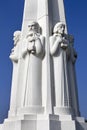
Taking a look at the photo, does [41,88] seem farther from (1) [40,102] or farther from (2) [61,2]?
(2) [61,2]

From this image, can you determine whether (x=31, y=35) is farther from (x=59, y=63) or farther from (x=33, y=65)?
(x=59, y=63)

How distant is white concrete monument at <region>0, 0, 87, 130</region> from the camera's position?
22.6 ft

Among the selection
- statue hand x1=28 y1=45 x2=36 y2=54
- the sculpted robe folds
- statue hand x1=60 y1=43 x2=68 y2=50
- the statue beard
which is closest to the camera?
the sculpted robe folds

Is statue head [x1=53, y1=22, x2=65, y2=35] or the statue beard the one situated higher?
statue head [x1=53, y1=22, x2=65, y2=35]

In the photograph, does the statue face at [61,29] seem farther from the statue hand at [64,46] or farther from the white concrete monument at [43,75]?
the statue hand at [64,46]

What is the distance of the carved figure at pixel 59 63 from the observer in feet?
24.1

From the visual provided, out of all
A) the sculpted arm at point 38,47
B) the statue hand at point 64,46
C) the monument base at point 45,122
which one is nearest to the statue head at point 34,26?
the sculpted arm at point 38,47

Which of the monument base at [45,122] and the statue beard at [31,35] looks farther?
the statue beard at [31,35]

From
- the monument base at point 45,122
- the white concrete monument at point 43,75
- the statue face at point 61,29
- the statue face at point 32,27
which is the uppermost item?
the statue face at point 32,27

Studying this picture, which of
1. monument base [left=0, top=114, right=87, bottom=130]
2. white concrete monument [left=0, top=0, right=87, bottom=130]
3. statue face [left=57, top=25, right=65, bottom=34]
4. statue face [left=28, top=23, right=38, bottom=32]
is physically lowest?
monument base [left=0, top=114, right=87, bottom=130]

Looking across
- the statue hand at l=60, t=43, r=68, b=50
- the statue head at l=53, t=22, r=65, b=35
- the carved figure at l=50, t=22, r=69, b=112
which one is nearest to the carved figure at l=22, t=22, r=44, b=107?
the carved figure at l=50, t=22, r=69, b=112

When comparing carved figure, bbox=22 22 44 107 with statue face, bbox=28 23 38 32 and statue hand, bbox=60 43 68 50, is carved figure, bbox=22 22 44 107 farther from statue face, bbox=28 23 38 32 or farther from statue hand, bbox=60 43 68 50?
statue hand, bbox=60 43 68 50

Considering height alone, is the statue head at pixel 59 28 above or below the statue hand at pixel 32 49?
above

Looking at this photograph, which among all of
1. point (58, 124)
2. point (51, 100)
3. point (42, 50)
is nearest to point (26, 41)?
point (42, 50)
